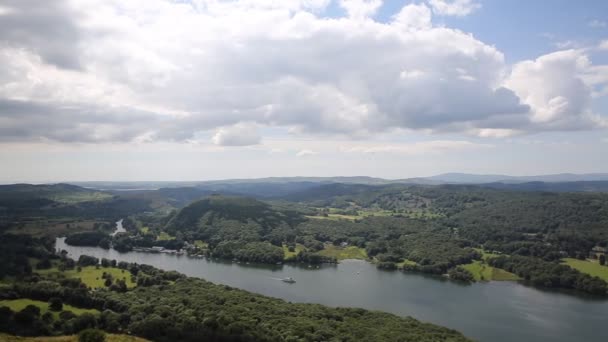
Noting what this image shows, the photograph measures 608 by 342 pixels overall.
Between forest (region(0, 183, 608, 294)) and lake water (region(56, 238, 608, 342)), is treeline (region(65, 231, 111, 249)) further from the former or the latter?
lake water (region(56, 238, 608, 342))

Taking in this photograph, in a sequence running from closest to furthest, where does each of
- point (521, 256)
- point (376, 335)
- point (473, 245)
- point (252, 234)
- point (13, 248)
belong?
point (376, 335) → point (13, 248) → point (521, 256) → point (473, 245) → point (252, 234)

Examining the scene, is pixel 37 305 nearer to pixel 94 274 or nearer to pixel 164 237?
pixel 94 274

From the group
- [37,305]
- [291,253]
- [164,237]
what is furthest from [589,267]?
[164,237]

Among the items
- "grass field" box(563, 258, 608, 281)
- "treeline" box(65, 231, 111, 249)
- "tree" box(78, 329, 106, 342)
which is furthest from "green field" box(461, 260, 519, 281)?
"treeline" box(65, 231, 111, 249)

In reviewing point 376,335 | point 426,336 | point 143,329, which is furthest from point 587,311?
point 143,329

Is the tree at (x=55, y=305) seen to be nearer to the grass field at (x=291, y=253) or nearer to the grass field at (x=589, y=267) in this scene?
the grass field at (x=291, y=253)

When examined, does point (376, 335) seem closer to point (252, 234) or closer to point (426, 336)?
point (426, 336)
